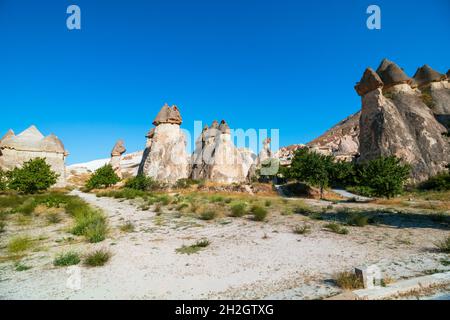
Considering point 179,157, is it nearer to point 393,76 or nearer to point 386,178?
point 386,178

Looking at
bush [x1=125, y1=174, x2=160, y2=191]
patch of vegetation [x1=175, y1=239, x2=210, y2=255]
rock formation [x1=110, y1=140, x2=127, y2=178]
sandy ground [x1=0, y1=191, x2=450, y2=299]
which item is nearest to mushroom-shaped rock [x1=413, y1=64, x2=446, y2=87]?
sandy ground [x1=0, y1=191, x2=450, y2=299]

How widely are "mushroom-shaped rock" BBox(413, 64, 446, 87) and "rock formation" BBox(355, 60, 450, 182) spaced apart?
3493 millimetres

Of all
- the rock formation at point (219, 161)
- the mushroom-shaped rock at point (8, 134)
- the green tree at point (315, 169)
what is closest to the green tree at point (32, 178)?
the mushroom-shaped rock at point (8, 134)

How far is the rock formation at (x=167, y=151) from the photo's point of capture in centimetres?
2853

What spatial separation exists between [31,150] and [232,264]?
108 feet

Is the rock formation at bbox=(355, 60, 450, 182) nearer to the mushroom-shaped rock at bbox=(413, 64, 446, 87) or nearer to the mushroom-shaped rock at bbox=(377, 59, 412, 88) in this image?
the mushroom-shaped rock at bbox=(377, 59, 412, 88)

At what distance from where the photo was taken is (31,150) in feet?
96.5

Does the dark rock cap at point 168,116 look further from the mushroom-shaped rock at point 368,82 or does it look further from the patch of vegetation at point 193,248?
the patch of vegetation at point 193,248

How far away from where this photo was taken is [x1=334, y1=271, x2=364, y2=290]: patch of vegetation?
3559mm

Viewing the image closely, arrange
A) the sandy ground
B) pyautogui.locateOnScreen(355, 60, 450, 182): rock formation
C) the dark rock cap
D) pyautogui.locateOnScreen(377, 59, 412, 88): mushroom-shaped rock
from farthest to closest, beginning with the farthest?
1. pyautogui.locateOnScreen(377, 59, 412, 88): mushroom-shaped rock
2. the dark rock cap
3. pyautogui.locateOnScreen(355, 60, 450, 182): rock formation
4. the sandy ground

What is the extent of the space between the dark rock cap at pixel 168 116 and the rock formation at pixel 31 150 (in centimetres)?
1266
